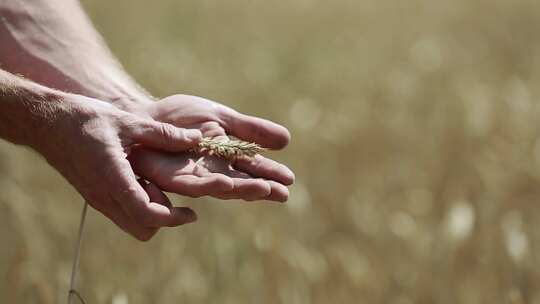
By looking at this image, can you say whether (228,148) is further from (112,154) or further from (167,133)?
(112,154)

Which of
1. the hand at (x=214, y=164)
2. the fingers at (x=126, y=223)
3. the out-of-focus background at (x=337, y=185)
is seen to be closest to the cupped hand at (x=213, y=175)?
the hand at (x=214, y=164)

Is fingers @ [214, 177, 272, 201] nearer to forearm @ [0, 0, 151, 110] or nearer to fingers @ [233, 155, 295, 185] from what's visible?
fingers @ [233, 155, 295, 185]

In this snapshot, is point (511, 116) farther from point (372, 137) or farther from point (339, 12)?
point (339, 12)

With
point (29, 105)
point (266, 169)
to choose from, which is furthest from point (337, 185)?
point (29, 105)

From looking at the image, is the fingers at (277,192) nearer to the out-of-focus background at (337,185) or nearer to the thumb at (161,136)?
the thumb at (161,136)

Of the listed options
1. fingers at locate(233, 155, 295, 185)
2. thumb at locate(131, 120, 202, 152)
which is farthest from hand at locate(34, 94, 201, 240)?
fingers at locate(233, 155, 295, 185)

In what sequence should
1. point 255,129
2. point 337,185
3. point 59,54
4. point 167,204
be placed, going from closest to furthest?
1. point 167,204
2. point 255,129
3. point 59,54
4. point 337,185
